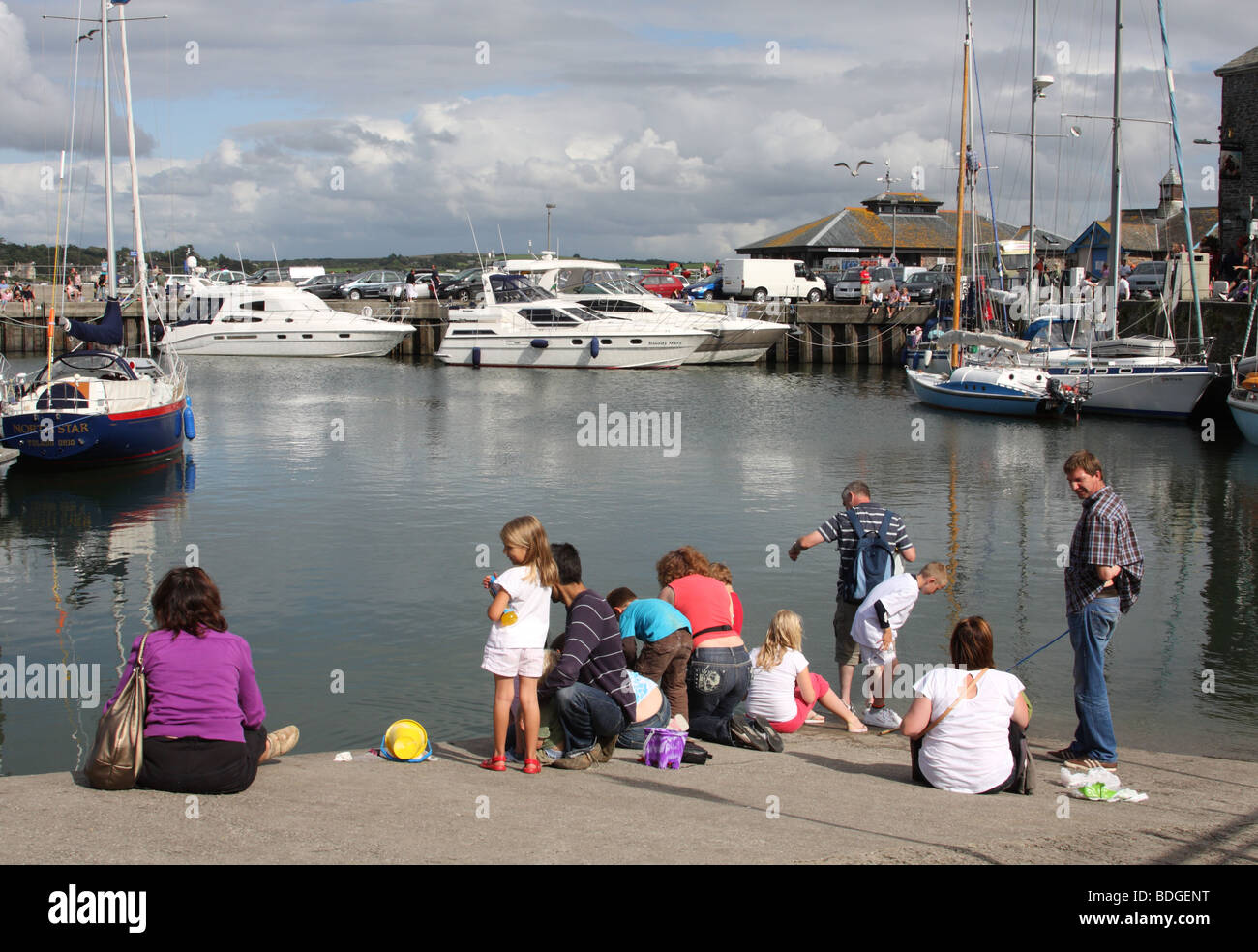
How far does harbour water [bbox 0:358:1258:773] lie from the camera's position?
11.0 metres

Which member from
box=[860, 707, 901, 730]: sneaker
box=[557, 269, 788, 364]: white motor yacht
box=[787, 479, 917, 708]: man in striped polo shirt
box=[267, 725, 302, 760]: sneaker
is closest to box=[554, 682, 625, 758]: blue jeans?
box=[267, 725, 302, 760]: sneaker

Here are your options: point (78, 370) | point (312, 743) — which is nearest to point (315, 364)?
point (78, 370)

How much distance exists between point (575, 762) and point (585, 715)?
0.31 metres

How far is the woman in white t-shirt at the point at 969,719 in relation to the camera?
259 inches

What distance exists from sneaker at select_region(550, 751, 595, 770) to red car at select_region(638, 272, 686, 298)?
56.7 metres

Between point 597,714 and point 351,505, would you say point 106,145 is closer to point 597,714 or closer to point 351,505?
point 351,505

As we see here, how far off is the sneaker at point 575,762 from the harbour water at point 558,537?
2.74 m

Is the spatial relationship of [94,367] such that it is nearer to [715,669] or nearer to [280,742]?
[280,742]

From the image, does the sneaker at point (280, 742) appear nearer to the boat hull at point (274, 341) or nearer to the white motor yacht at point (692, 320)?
the white motor yacht at point (692, 320)

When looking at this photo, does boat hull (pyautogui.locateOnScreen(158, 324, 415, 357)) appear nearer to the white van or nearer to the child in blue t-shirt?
the white van

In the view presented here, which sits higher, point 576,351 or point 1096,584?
point 576,351

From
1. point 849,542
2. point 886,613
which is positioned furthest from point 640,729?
point 849,542

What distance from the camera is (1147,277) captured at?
4594 centimetres

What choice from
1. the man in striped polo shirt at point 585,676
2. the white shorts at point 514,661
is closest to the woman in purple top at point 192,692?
the white shorts at point 514,661
